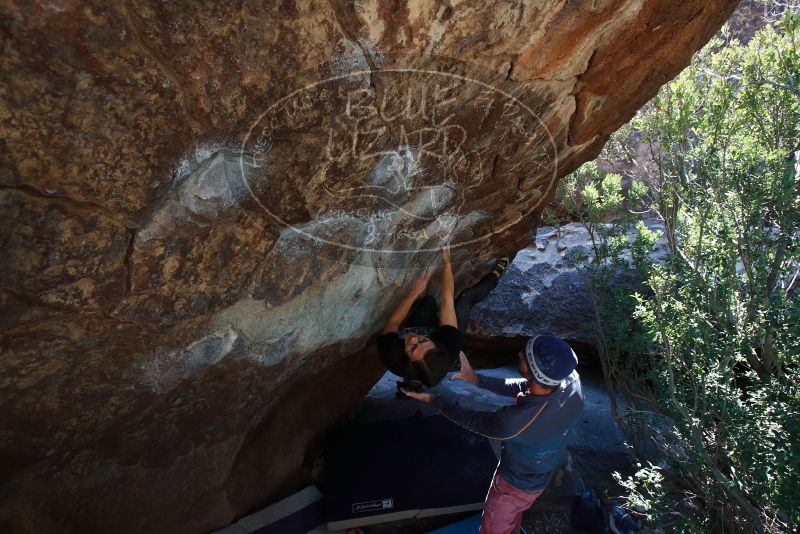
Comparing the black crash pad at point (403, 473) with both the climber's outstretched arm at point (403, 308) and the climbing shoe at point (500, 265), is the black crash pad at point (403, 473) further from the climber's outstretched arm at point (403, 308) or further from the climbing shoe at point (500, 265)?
the climbing shoe at point (500, 265)

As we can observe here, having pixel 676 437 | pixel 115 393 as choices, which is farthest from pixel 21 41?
pixel 676 437

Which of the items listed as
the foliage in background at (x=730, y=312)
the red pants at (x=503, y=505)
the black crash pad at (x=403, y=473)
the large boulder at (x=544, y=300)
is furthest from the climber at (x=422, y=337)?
Result: the large boulder at (x=544, y=300)

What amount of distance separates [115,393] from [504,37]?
2.12m

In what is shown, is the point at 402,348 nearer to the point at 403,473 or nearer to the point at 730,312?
the point at 403,473

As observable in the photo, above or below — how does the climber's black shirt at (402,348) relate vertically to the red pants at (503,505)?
above

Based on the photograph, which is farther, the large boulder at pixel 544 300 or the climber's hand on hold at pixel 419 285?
the large boulder at pixel 544 300

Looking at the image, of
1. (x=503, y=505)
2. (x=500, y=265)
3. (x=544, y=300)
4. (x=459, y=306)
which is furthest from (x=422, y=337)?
(x=544, y=300)

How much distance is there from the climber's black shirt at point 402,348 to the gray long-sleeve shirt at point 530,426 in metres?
0.23

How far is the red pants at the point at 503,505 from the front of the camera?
10.1 feet

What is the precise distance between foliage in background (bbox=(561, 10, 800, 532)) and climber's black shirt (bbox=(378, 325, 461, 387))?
4.51 feet

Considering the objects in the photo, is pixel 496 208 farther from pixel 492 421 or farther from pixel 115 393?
pixel 115 393

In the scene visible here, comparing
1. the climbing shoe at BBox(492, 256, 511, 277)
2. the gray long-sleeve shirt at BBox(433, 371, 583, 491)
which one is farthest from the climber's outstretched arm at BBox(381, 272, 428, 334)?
the climbing shoe at BBox(492, 256, 511, 277)

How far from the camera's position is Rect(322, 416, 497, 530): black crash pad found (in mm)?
3650

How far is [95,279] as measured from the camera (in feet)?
5.91
